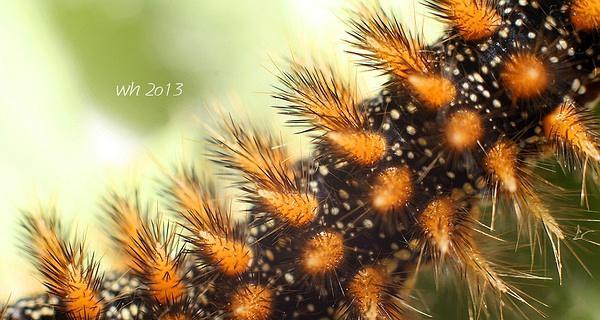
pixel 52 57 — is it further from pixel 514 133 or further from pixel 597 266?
pixel 597 266

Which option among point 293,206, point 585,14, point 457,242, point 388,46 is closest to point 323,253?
point 293,206

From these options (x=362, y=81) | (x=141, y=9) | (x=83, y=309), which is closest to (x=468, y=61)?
(x=362, y=81)

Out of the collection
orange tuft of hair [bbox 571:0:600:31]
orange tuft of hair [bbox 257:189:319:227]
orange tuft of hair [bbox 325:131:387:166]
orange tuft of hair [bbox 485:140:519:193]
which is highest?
orange tuft of hair [bbox 571:0:600:31]

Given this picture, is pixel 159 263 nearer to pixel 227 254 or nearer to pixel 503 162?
pixel 227 254

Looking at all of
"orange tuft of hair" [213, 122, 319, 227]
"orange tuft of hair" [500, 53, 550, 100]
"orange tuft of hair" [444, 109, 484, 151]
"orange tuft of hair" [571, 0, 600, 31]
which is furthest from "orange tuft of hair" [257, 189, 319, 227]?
"orange tuft of hair" [571, 0, 600, 31]

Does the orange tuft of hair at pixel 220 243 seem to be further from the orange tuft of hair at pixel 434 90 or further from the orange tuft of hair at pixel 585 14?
the orange tuft of hair at pixel 585 14

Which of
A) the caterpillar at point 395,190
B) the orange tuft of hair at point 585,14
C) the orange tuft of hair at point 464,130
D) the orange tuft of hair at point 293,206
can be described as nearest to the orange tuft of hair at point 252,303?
the caterpillar at point 395,190

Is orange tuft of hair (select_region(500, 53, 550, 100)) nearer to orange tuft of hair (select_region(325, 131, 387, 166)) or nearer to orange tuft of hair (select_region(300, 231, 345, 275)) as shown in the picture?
orange tuft of hair (select_region(325, 131, 387, 166))
